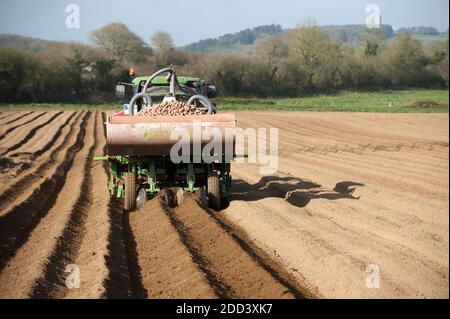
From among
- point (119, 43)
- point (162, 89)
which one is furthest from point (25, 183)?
point (119, 43)

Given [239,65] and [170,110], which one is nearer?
[170,110]

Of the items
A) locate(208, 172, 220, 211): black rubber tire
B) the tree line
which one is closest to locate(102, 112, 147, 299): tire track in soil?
locate(208, 172, 220, 211): black rubber tire

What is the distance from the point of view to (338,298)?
228 inches

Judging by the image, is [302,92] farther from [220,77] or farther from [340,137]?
[340,137]

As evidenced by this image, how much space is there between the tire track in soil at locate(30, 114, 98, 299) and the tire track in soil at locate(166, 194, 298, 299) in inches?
55.2

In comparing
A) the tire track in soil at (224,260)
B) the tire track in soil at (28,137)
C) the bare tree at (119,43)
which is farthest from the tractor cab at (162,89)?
the bare tree at (119,43)

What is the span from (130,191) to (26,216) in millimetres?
1723

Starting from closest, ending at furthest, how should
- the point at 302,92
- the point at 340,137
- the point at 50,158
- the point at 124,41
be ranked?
the point at 50,158, the point at 340,137, the point at 124,41, the point at 302,92

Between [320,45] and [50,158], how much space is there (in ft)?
161

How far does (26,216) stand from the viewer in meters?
9.73

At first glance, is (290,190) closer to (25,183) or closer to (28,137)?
(25,183)

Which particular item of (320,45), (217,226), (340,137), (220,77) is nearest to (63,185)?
(217,226)

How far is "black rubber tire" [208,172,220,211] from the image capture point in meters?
9.55

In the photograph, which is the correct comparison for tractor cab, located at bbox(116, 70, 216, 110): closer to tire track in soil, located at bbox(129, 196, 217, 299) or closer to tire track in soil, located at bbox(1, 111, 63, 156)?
tire track in soil, located at bbox(129, 196, 217, 299)
